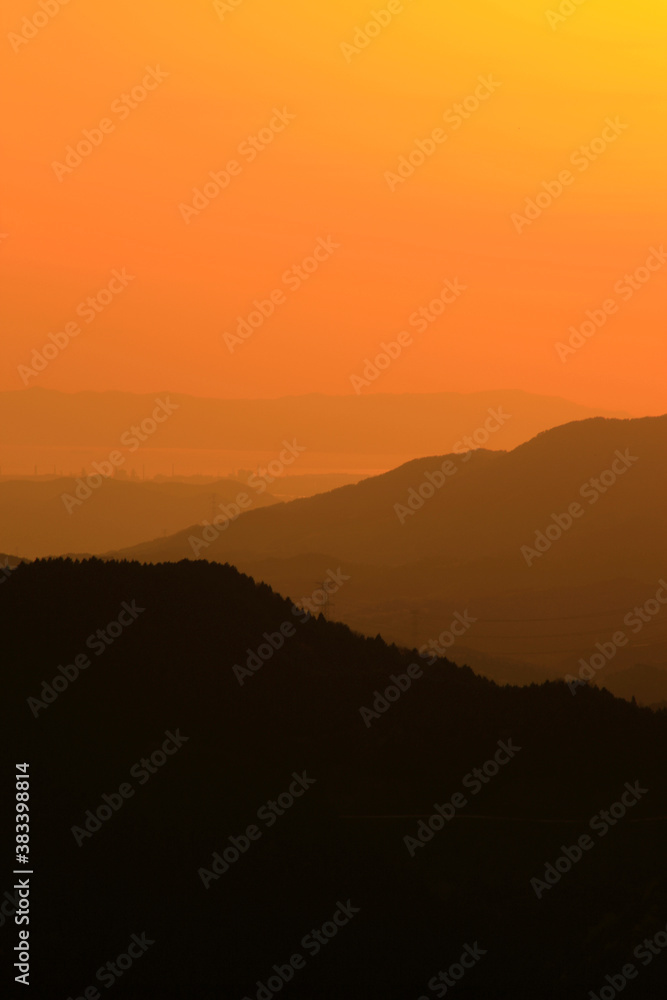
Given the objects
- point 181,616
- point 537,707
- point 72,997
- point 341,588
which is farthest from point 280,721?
point 341,588

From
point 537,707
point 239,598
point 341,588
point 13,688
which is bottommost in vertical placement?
point 341,588

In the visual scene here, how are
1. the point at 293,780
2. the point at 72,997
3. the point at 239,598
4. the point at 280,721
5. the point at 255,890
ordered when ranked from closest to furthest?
the point at 72,997 → the point at 255,890 → the point at 293,780 → the point at 280,721 → the point at 239,598

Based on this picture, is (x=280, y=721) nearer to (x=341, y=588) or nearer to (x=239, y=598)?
(x=239, y=598)

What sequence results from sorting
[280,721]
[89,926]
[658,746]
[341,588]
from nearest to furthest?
[89,926] < [280,721] < [658,746] < [341,588]

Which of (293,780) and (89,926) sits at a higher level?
(293,780)

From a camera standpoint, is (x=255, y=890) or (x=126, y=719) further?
(x=126, y=719)

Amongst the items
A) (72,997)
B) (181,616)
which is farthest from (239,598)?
(72,997)

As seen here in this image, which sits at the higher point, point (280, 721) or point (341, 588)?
point (280, 721)

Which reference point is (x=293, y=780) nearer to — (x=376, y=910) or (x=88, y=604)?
(x=376, y=910)

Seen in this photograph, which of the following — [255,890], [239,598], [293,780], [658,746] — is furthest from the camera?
[239,598]
